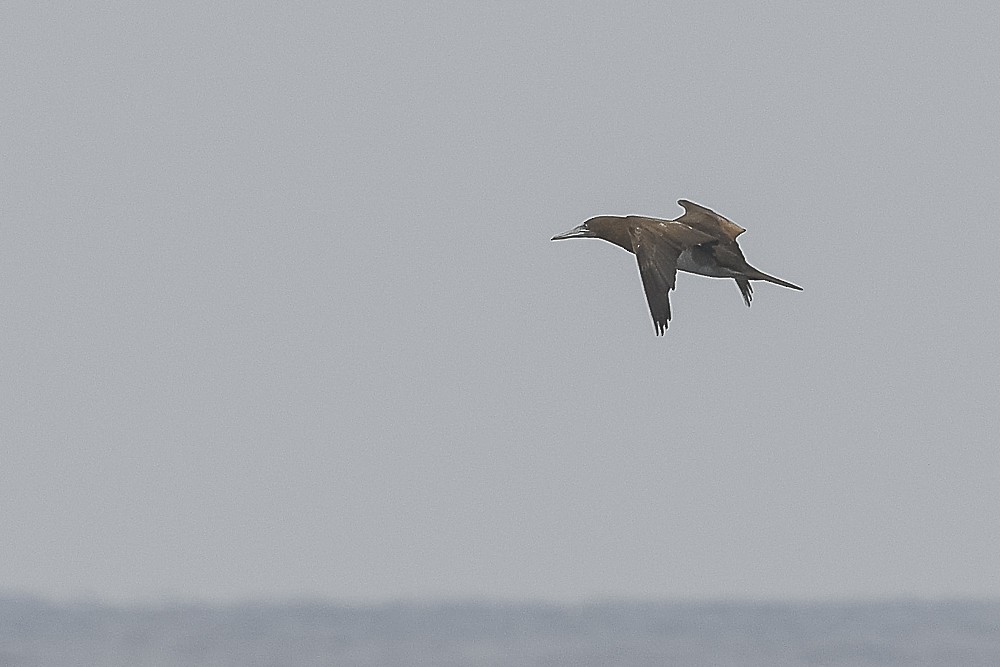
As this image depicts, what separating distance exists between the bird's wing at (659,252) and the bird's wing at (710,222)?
681 mm

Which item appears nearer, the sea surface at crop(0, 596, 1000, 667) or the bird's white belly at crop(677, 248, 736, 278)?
the bird's white belly at crop(677, 248, 736, 278)

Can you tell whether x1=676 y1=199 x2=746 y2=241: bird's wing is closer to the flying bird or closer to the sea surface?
the flying bird

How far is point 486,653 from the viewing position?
518 ft

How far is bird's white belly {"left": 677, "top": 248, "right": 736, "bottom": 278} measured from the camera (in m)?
24.3

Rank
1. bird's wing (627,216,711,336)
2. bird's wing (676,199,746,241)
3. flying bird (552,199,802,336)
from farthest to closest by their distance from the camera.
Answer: bird's wing (676,199,746,241) < flying bird (552,199,802,336) < bird's wing (627,216,711,336)

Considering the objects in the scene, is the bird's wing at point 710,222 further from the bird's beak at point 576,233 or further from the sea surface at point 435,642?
the sea surface at point 435,642

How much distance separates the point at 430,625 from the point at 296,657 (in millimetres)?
46376

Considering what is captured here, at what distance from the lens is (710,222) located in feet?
83.5

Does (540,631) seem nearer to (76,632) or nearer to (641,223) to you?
(76,632)

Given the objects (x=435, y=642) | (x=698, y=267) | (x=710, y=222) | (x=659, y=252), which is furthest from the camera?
(x=435, y=642)

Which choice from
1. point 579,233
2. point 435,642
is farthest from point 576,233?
point 435,642

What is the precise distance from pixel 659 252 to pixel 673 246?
0.33 meters

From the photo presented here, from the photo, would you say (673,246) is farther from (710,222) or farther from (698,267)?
(710,222)

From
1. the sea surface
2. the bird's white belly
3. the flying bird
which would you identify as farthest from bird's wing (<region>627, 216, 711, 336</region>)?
the sea surface
